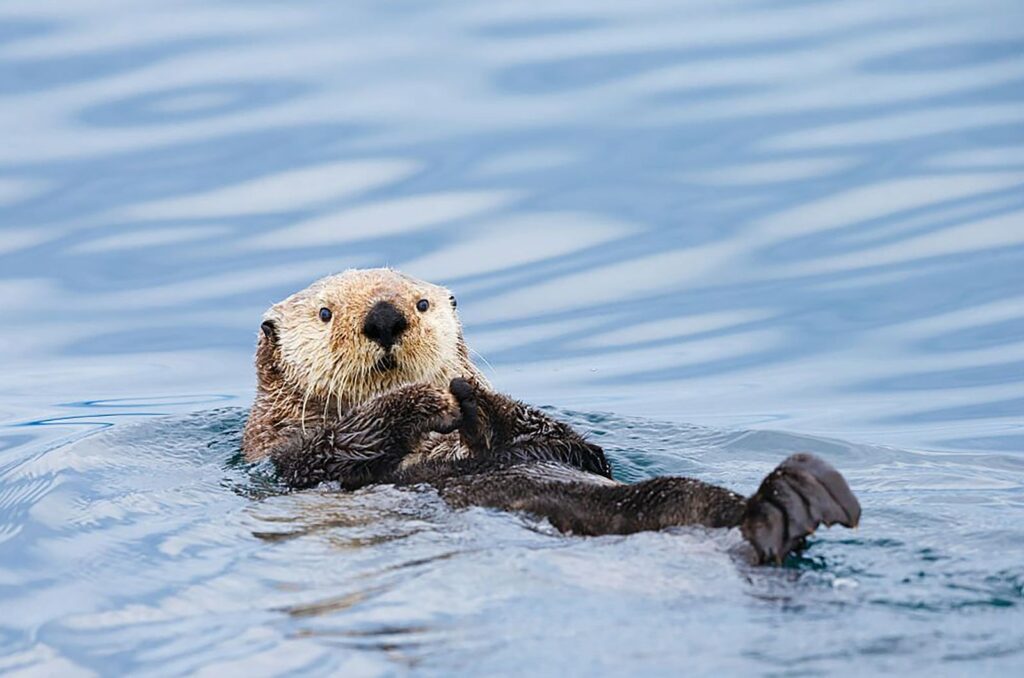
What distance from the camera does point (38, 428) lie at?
813 centimetres

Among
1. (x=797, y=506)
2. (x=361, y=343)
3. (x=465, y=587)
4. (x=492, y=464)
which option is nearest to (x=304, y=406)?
(x=361, y=343)

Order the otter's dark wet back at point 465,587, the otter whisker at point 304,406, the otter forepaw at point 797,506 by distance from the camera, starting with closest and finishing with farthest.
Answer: the otter's dark wet back at point 465,587
the otter forepaw at point 797,506
the otter whisker at point 304,406

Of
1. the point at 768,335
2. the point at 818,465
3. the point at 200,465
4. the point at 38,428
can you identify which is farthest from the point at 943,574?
the point at 38,428

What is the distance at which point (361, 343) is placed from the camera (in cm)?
612

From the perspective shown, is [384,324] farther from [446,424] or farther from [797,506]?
[797,506]

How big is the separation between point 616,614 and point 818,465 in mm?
737

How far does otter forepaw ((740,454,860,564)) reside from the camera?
429 cm

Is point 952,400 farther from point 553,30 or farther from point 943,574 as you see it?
point 553,30

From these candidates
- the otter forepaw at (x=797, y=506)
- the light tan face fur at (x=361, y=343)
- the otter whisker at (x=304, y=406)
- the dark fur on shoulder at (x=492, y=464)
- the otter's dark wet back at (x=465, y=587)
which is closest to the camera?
the otter's dark wet back at (x=465, y=587)

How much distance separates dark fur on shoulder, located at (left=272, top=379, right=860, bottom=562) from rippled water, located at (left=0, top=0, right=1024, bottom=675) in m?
0.13

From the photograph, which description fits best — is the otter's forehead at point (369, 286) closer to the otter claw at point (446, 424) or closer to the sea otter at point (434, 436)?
the sea otter at point (434, 436)

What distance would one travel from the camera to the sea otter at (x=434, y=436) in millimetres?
4422

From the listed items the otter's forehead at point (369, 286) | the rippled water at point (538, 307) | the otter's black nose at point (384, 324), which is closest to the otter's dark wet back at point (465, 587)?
the rippled water at point (538, 307)

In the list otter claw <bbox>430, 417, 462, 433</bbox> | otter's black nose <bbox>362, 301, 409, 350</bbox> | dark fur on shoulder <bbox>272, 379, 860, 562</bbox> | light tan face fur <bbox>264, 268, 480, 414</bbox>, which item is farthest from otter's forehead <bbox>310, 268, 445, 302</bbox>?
otter claw <bbox>430, 417, 462, 433</bbox>
